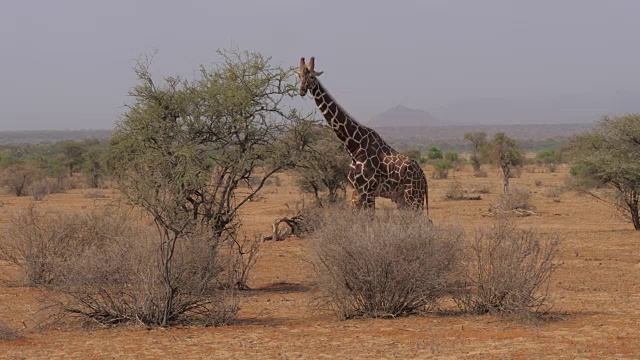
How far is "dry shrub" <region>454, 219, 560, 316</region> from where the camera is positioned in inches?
375

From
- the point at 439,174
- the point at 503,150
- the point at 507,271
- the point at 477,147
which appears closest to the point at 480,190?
the point at 503,150

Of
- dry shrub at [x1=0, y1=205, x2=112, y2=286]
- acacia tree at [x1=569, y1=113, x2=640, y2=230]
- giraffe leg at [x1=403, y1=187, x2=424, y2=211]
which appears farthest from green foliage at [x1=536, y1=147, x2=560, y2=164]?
dry shrub at [x1=0, y1=205, x2=112, y2=286]

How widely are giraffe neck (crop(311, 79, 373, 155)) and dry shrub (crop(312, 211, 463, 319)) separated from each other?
11.7 feet

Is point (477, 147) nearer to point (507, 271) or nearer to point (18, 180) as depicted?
point (18, 180)

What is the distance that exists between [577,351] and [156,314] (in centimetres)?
454

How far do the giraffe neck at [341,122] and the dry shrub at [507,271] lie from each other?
4016 mm

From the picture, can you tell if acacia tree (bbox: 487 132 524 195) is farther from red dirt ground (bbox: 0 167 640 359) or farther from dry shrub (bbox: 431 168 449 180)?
red dirt ground (bbox: 0 167 640 359)

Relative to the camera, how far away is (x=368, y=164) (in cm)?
1344

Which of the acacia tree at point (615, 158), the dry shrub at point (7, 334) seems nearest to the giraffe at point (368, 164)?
the dry shrub at point (7, 334)

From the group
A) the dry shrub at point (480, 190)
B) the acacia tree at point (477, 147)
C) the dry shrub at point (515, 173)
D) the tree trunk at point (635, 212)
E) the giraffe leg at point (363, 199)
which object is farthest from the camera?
the acacia tree at point (477, 147)

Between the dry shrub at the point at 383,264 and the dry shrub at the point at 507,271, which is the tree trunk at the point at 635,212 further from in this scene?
the dry shrub at the point at 383,264

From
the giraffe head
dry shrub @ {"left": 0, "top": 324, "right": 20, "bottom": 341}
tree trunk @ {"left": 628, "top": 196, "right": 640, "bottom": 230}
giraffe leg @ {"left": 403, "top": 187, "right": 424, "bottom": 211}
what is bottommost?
tree trunk @ {"left": 628, "top": 196, "right": 640, "bottom": 230}

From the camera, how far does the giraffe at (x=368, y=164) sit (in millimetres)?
13359

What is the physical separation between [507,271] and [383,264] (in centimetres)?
143
